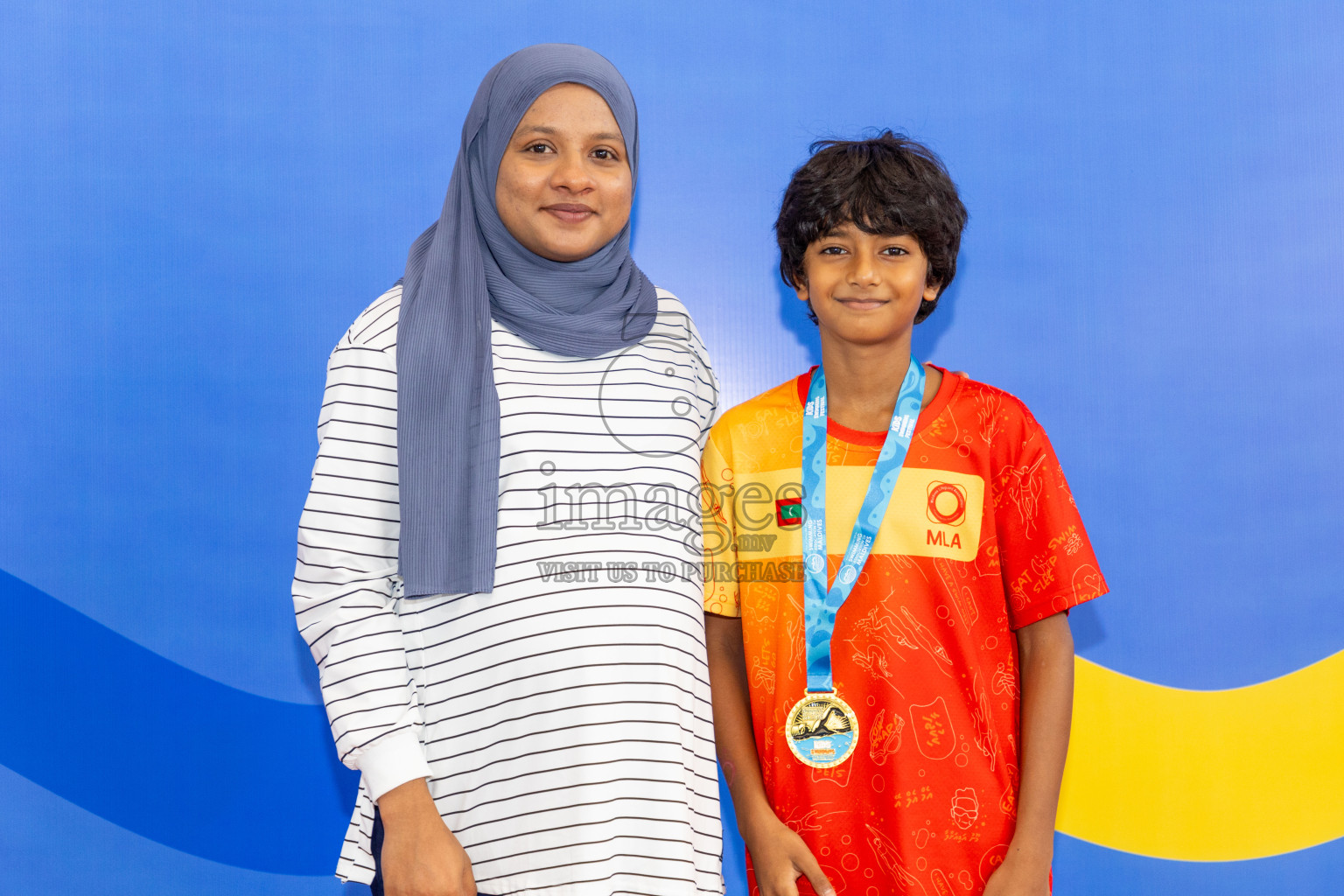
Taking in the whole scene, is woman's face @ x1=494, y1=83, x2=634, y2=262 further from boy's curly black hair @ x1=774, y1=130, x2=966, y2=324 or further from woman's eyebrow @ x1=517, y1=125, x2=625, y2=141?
boy's curly black hair @ x1=774, y1=130, x2=966, y2=324

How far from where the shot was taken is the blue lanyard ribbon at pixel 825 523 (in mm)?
1360

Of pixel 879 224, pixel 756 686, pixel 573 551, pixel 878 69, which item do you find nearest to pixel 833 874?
pixel 756 686

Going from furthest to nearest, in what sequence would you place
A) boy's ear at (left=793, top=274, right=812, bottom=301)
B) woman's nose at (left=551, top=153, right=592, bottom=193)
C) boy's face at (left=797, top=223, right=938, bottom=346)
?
1. boy's ear at (left=793, top=274, right=812, bottom=301)
2. boy's face at (left=797, top=223, right=938, bottom=346)
3. woman's nose at (left=551, top=153, right=592, bottom=193)

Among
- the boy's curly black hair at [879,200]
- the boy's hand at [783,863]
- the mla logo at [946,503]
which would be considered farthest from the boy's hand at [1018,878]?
the boy's curly black hair at [879,200]

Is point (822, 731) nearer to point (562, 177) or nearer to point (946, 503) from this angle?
point (946, 503)

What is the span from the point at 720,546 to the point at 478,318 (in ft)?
1.63

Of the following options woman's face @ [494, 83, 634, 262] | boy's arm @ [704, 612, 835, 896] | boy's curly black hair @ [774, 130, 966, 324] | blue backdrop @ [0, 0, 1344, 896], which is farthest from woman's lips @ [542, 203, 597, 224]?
blue backdrop @ [0, 0, 1344, 896]

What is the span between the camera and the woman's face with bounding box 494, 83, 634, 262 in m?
1.29

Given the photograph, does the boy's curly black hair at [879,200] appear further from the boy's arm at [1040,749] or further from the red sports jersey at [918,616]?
the boy's arm at [1040,749]

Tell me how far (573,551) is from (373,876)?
0.48m

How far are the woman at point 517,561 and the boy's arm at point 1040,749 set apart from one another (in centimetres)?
41

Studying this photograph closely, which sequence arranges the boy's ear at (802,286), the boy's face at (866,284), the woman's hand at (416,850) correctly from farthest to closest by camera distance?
the boy's ear at (802,286) < the boy's face at (866,284) < the woman's hand at (416,850)

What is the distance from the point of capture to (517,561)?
3.98ft

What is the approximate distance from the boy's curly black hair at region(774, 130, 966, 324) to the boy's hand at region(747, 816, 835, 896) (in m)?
0.85
